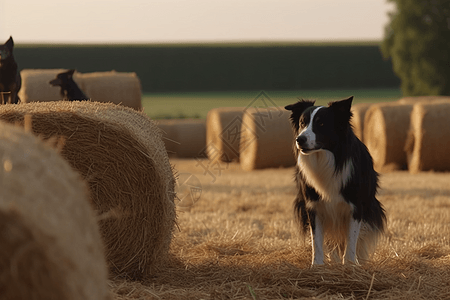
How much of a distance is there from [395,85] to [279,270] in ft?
126

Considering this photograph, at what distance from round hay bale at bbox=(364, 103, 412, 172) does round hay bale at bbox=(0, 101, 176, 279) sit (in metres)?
7.87

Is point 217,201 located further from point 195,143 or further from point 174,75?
point 174,75

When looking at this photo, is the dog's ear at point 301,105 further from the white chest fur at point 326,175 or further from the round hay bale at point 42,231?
the round hay bale at point 42,231

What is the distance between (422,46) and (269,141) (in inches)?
840

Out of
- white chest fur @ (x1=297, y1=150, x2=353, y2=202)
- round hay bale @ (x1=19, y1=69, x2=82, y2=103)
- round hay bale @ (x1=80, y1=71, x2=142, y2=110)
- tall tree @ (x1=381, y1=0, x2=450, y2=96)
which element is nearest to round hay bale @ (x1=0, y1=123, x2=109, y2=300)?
white chest fur @ (x1=297, y1=150, x2=353, y2=202)

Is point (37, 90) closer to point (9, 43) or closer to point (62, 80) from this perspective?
point (62, 80)

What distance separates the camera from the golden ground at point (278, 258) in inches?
148

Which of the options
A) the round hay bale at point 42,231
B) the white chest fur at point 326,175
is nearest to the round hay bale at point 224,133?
the white chest fur at point 326,175

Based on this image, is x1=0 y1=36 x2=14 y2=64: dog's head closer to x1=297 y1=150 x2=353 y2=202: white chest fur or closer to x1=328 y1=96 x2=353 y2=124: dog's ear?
x1=297 y1=150 x2=353 y2=202: white chest fur

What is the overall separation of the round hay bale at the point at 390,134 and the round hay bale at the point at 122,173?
7873 millimetres

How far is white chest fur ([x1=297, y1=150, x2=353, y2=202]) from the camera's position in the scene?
4262 mm

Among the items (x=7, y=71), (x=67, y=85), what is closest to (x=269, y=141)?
(x=67, y=85)

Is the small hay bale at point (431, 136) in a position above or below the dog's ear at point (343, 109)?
below

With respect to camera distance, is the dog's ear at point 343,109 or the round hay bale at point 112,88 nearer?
the dog's ear at point 343,109
